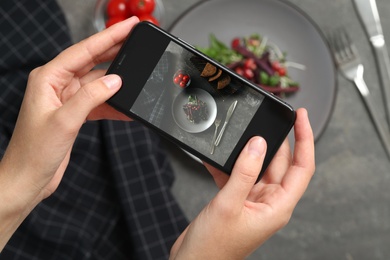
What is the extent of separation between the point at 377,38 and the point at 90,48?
61 cm

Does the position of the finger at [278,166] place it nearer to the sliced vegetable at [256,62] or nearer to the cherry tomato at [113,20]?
the sliced vegetable at [256,62]

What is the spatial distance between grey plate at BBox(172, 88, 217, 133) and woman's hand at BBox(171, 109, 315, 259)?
0.22ft

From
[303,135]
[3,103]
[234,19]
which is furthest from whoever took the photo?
[234,19]

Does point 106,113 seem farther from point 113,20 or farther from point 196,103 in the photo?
point 113,20

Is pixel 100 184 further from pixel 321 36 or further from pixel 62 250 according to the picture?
pixel 321 36

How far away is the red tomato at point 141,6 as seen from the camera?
0.94 metres

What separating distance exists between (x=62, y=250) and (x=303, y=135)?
0.53 m

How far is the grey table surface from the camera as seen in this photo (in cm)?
100

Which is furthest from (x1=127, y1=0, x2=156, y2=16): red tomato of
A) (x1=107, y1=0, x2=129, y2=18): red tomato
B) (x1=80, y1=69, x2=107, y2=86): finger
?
(x1=80, y1=69, x2=107, y2=86): finger

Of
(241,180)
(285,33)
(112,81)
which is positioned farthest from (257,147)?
(285,33)

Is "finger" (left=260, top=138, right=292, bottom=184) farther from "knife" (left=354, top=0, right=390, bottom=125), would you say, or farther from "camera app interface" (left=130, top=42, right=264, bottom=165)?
"knife" (left=354, top=0, right=390, bottom=125)

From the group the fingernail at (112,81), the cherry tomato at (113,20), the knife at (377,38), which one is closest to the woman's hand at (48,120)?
the fingernail at (112,81)

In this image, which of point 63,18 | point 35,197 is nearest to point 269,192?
point 35,197

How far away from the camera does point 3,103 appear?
88 cm
